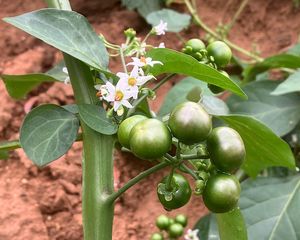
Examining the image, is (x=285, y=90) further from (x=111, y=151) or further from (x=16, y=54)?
(x=16, y=54)

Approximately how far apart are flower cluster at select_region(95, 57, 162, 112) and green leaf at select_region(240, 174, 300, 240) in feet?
1.79

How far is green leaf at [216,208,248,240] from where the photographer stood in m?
0.73

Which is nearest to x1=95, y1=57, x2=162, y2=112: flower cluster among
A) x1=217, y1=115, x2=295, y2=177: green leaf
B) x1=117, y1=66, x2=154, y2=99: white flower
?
x1=117, y1=66, x2=154, y2=99: white flower

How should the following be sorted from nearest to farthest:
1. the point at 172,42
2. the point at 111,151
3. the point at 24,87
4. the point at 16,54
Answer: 1. the point at 111,151
2. the point at 24,87
3. the point at 16,54
4. the point at 172,42

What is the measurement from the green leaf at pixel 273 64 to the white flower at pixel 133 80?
605 millimetres

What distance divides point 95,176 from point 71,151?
Result: 56 cm

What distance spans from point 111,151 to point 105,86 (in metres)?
0.08

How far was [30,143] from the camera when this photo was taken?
722mm

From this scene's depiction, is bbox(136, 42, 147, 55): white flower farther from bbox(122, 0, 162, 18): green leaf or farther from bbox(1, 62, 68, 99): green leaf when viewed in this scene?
bbox(122, 0, 162, 18): green leaf

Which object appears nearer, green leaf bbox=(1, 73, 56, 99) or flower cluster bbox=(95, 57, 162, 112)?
flower cluster bbox=(95, 57, 162, 112)

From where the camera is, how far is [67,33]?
2.40 feet

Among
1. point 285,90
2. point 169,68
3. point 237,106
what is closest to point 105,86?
point 169,68

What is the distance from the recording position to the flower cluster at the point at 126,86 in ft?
2.27

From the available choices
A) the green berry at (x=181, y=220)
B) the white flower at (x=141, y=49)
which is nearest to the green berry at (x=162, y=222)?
the green berry at (x=181, y=220)
